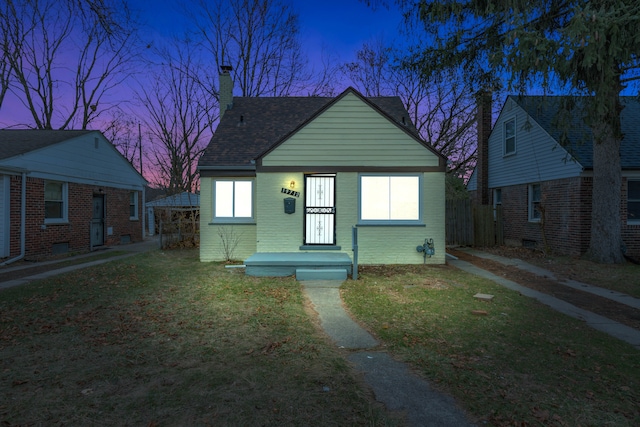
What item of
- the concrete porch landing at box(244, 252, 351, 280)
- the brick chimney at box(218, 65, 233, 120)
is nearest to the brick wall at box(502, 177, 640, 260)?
the concrete porch landing at box(244, 252, 351, 280)

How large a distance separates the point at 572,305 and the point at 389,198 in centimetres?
513

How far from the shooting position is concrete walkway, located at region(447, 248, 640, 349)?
201 inches

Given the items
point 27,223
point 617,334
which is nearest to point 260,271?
point 617,334

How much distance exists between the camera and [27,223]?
11.7 m

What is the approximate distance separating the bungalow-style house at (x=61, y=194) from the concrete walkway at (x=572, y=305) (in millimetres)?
13579

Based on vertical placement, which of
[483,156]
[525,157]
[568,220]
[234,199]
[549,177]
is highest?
[483,156]

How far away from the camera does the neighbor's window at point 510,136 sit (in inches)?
606

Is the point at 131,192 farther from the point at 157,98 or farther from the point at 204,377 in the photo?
the point at 204,377

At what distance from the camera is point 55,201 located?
13.1m

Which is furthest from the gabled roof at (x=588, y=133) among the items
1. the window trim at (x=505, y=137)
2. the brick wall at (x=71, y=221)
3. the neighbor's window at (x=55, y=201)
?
the neighbor's window at (x=55, y=201)

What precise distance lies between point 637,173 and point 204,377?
1442cm

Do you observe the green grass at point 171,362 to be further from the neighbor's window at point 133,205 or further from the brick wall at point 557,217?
the neighbor's window at point 133,205

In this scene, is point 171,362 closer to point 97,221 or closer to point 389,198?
point 389,198

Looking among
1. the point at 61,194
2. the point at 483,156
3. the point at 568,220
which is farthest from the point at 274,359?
the point at 483,156
